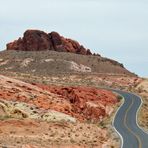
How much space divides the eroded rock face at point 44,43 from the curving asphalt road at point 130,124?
82.0 meters

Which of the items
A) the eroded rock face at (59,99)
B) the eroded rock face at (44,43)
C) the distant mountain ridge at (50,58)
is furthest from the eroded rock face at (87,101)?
the eroded rock face at (44,43)

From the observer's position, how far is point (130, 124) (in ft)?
203

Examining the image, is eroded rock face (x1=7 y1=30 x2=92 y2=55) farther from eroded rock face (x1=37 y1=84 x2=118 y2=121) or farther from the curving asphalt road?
eroded rock face (x1=37 y1=84 x2=118 y2=121)

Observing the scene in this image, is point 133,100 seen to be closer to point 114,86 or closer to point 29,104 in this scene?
point 114,86

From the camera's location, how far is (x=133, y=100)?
8119cm

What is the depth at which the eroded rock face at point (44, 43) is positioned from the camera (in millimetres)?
166250

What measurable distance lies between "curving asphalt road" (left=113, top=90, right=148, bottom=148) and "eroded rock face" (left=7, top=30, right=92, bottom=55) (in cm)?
8202

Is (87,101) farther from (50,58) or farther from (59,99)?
(50,58)

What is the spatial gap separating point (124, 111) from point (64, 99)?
9.69 m

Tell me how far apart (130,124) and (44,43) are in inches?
4348

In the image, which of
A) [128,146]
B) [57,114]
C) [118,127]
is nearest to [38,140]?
[128,146]

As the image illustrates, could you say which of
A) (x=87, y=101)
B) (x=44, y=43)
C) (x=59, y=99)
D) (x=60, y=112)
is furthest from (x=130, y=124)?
(x=44, y=43)

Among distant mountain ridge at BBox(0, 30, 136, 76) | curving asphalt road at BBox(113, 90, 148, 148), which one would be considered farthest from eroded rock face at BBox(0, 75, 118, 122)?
distant mountain ridge at BBox(0, 30, 136, 76)

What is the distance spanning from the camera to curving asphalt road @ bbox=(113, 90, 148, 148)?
47.3 meters
